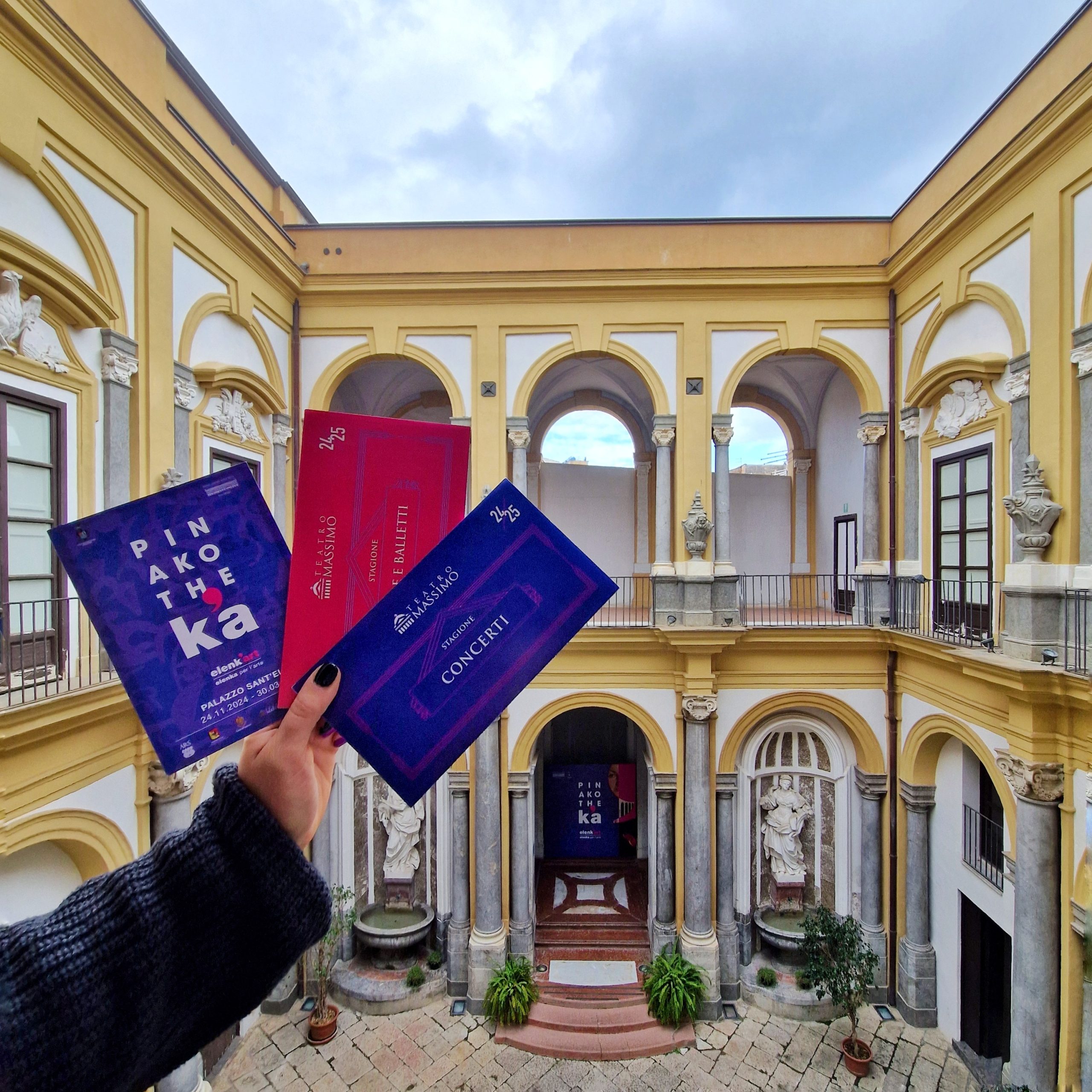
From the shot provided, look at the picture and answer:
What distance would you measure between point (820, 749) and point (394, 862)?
285 inches

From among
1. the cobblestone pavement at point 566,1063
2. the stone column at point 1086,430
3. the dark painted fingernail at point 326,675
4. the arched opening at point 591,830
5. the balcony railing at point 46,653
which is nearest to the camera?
the dark painted fingernail at point 326,675

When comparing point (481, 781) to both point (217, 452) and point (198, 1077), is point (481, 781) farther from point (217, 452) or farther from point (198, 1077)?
point (217, 452)

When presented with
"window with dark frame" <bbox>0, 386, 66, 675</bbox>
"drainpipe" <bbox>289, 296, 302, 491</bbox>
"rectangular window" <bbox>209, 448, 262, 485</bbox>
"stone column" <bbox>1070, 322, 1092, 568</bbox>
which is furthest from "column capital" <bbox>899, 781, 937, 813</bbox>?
"window with dark frame" <bbox>0, 386, 66, 675</bbox>

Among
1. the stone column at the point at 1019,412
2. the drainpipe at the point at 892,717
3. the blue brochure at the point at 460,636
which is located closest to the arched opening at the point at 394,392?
the drainpipe at the point at 892,717

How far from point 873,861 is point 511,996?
19.0 feet

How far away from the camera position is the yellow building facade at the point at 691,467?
212 inches

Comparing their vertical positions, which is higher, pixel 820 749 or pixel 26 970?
pixel 26 970

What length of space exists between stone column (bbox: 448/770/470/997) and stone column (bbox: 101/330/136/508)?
5990mm

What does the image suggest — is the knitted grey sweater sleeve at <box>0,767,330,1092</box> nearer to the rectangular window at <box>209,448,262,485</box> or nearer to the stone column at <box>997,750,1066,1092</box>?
the rectangular window at <box>209,448,262,485</box>

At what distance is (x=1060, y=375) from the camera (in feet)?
20.2

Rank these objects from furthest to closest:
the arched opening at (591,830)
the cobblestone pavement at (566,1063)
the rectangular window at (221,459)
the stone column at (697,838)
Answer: the arched opening at (591,830), the stone column at (697,838), the rectangular window at (221,459), the cobblestone pavement at (566,1063)

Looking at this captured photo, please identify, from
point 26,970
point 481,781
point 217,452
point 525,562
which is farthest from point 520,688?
point 481,781

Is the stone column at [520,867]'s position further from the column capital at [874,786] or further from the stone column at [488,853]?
the column capital at [874,786]

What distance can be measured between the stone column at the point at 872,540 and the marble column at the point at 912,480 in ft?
1.24
